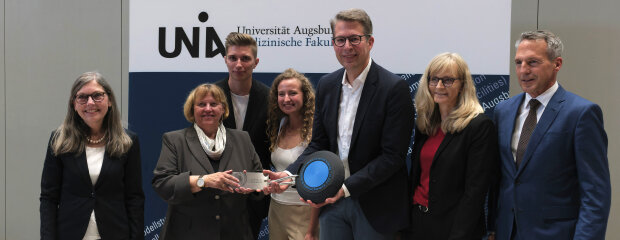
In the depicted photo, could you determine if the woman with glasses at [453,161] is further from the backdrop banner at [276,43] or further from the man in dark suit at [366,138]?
the backdrop banner at [276,43]

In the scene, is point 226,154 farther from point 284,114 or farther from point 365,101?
point 365,101

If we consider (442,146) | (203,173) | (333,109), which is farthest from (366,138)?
(203,173)

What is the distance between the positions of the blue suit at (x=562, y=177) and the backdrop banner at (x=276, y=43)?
147 centimetres

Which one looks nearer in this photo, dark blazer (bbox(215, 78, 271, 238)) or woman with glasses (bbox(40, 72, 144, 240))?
woman with glasses (bbox(40, 72, 144, 240))

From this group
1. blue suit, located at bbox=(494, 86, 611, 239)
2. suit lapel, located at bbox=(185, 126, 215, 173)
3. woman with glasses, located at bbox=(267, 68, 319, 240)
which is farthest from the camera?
woman with glasses, located at bbox=(267, 68, 319, 240)

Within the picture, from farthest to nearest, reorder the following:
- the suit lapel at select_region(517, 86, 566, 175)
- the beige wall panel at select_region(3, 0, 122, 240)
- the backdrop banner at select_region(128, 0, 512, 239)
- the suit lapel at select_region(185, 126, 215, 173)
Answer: the beige wall panel at select_region(3, 0, 122, 240) < the backdrop banner at select_region(128, 0, 512, 239) < the suit lapel at select_region(185, 126, 215, 173) < the suit lapel at select_region(517, 86, 566, 175)

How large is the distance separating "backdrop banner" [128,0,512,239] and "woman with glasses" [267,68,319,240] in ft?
2.20

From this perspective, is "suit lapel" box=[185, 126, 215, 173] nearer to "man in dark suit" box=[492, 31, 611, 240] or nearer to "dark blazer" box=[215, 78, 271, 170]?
"dark blazer" box=[215, 78, 271, 170]

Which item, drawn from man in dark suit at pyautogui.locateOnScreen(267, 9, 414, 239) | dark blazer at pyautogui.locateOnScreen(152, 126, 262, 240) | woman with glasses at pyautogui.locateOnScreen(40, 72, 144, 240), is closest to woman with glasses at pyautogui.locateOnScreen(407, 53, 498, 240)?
man in dark suit at pyautogui.locateOnScreen(267, 9, 414, 239)

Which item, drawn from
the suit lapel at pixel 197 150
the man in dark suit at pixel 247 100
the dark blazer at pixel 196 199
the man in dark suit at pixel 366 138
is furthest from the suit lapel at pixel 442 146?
the man in dark suit at pixel 247 100

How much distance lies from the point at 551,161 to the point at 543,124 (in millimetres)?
168

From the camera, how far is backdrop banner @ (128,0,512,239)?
3916mm

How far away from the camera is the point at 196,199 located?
3031 mm

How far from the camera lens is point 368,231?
9.05ft
